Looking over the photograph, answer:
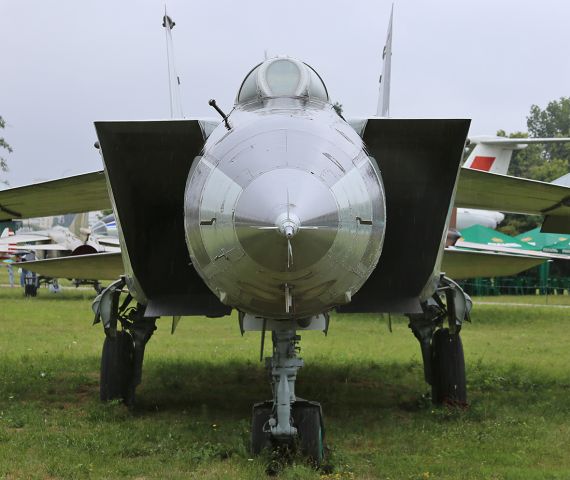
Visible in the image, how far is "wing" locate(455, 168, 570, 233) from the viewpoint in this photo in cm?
756

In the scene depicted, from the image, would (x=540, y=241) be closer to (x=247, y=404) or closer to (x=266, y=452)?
(x=247, y=404)

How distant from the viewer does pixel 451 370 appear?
7664 mm

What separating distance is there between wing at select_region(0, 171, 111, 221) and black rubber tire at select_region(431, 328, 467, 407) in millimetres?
3806

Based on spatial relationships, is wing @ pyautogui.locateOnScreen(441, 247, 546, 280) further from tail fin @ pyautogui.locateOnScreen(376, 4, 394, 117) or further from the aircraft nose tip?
the aircraft nose tip

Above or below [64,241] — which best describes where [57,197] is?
above

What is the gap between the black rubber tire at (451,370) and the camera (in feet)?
25.1

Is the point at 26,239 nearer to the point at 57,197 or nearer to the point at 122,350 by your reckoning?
the point at 57,197

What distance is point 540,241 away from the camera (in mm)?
31828

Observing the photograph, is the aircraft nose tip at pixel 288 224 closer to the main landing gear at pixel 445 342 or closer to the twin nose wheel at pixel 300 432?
the twin nose wheel at pixel 300 432

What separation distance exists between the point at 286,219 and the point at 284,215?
3 cm

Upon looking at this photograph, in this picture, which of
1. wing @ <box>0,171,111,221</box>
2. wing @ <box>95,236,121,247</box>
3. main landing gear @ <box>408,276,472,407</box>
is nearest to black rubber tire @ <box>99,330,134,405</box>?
wing @ <box>0,171,111,221</box>

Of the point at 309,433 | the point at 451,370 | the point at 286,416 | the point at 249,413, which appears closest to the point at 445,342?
the point at 451,370

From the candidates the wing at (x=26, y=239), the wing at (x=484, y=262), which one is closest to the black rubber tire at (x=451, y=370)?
the wing at (x=484, y=262)

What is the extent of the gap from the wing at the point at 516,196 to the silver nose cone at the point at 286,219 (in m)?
3.47
